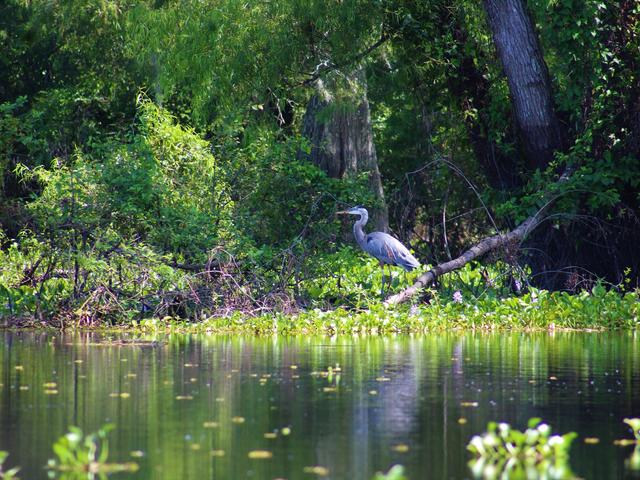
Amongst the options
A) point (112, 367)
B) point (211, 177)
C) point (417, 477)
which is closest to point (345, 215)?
point (211, 177)

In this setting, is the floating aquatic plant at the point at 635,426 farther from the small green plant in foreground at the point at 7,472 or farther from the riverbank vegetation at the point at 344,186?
the riverbank vegetation at the point at 344,186

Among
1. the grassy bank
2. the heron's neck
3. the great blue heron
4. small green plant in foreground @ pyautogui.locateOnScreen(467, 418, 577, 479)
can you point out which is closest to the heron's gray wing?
the great blue heron

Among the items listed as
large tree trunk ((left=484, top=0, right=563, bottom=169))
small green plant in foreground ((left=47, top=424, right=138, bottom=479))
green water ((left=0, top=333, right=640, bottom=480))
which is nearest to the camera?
small green plant in foreground ((left=47, top=424, right=138, bottom=479))

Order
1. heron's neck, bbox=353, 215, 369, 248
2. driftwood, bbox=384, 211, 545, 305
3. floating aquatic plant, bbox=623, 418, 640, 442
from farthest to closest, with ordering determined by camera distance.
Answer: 1. heron's neck, bbox=353, 215, 369, 248
2. driftwood, bbox=384, 211, 545, 305
3. floating aquatic plant, bbox=623, 418, 640, 442

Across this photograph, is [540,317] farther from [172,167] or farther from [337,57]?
[172,167]

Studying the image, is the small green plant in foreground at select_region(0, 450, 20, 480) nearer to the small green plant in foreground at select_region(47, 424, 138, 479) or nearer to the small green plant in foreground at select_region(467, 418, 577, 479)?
the small green plant in foreground at select_region(47, 424, 138, 479)

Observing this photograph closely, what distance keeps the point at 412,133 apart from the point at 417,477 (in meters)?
19.5

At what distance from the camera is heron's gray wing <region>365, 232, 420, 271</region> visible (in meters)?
18.0

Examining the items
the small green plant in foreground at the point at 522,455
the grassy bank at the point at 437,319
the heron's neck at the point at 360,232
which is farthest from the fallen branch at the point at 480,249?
the small green plant in foreground at the point at 522,455

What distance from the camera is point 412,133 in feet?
84.1

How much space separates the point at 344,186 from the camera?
2016 cm

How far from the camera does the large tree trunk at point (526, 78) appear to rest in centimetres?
1844

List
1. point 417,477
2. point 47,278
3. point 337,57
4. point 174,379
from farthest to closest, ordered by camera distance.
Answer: point 337,57
point 47,278
point 174,379
point 417,477

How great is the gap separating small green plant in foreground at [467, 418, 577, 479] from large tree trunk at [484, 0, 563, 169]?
12.1 meters
